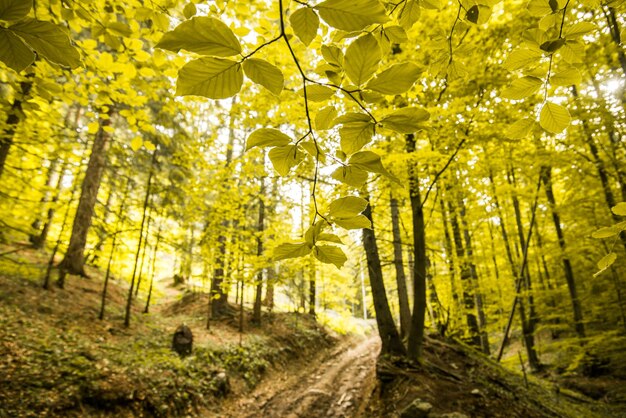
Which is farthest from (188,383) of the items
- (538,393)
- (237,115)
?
(538,393)

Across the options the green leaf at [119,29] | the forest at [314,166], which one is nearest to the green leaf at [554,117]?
the forest at [314,166]

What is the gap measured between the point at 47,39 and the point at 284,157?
564mm

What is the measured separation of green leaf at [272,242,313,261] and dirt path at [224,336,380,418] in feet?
18.3

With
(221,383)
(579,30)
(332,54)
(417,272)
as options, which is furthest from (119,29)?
(221,383)

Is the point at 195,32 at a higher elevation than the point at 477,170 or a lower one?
lower

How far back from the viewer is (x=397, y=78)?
62 centimetres

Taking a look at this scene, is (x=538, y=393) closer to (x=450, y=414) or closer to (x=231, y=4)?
(x=450, y=414)

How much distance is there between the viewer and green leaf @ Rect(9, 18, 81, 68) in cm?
60

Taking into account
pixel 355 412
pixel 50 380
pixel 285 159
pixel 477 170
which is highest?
pixel 477 170

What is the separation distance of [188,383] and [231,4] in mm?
6250

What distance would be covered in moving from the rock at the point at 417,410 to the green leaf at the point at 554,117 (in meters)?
4.44

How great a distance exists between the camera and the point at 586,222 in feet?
25.9

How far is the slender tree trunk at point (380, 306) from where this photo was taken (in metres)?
5.64

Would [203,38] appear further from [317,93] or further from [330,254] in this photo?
[330,254]
